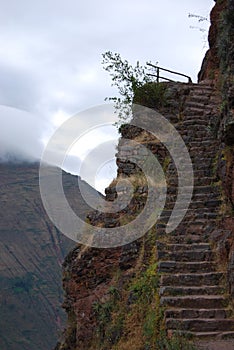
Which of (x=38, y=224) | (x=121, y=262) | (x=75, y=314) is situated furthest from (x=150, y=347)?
(x=38, y=224)

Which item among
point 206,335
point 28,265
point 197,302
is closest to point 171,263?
point 197,302

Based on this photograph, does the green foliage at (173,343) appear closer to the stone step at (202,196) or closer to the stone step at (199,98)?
the stone step at (202,196)

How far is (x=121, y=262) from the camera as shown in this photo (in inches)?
361

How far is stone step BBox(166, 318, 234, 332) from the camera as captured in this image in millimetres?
6184

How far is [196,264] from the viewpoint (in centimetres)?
744

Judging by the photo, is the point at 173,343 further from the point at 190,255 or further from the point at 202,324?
the point at 190,255

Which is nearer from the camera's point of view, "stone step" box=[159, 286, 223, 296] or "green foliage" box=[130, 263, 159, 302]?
"stone step" box=[159, 286, 223, 296]

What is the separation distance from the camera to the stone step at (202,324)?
6184 mm

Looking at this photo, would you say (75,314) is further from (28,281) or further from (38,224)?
(38,224)

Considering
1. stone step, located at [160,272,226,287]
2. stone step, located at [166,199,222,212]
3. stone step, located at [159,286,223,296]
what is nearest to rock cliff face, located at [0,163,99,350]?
stone step, located at [166,199,222,212]

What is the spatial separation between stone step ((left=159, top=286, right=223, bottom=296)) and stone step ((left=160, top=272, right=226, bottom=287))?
0.21 m

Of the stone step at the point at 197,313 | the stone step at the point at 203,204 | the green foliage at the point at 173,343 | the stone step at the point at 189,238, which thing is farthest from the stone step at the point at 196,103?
the green foliage at the point at 173,343

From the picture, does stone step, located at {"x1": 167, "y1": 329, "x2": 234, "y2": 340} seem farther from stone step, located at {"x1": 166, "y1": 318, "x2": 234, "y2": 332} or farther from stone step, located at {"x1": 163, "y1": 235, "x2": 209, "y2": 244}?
stone step, located at {"x1": 163, "y1": 235, "x2": 209, "y2": 244}

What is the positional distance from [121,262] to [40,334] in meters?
38.3
